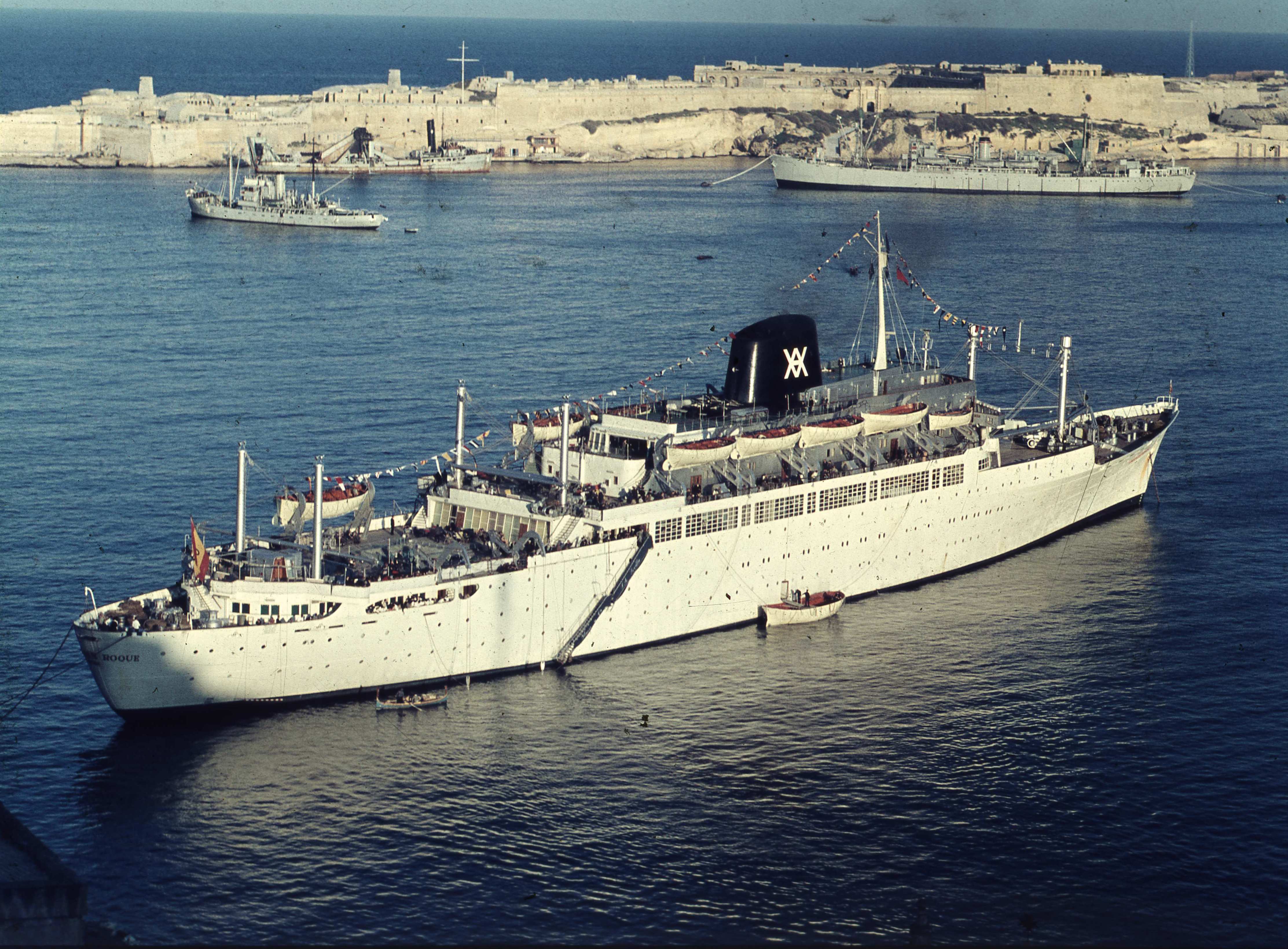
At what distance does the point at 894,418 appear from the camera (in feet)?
201

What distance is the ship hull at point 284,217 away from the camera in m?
137

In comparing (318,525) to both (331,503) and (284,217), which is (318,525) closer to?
(331,503)

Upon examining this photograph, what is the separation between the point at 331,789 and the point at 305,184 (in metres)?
128

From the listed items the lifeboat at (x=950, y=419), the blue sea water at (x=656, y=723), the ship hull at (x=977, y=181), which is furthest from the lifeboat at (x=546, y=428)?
the ship hull at (x=977, y=181)

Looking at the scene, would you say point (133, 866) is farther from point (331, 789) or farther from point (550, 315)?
point (550, 315)

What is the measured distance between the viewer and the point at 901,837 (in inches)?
1614

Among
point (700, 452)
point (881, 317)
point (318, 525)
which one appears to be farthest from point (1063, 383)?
point (318, 525)

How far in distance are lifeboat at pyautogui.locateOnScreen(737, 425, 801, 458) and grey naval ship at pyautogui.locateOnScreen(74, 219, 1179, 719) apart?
0.08 meters

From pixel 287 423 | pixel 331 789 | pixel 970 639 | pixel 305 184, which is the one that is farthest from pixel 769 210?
pixel 331 789

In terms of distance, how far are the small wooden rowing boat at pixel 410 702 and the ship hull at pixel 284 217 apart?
93.2 meters

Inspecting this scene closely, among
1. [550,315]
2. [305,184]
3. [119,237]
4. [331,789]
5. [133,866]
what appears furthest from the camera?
[305,184]

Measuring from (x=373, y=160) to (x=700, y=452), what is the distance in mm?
130188

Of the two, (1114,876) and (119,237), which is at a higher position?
(119,237)

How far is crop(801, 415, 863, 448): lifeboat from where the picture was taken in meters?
58.4
